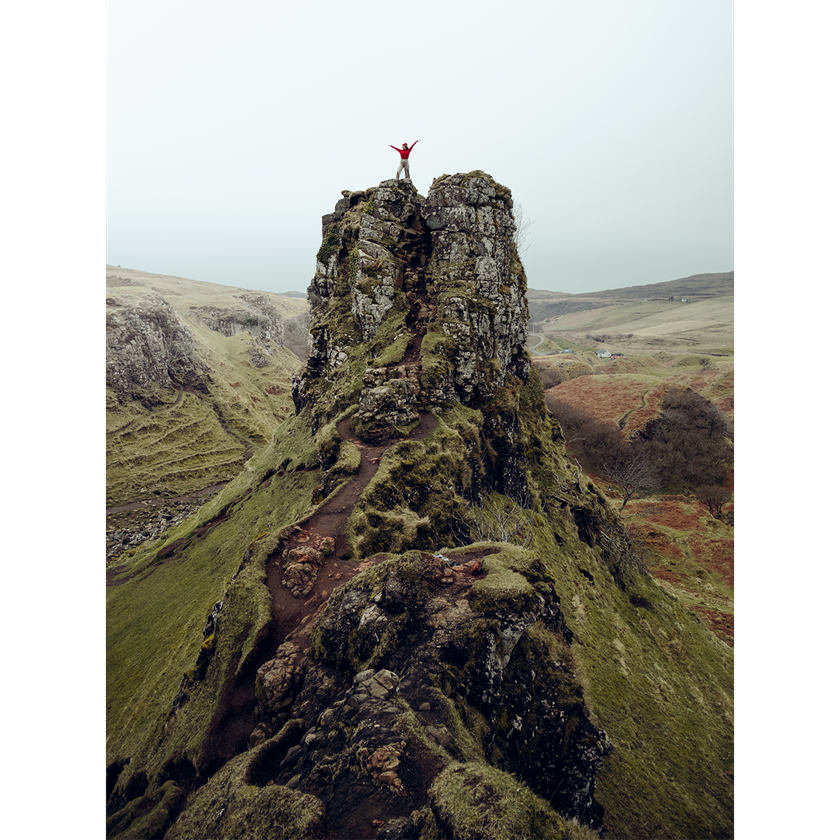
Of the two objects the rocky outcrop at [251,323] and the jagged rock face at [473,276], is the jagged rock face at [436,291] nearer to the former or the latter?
the jagged rock face at [473,276]

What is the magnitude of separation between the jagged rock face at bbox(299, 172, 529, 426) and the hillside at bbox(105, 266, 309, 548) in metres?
36.8

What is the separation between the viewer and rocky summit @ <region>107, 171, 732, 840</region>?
29.5 feet

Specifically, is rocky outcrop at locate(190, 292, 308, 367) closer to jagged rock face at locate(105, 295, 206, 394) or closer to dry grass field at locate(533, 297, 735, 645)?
jagged rock face at locate(105, 295, 206, 394)

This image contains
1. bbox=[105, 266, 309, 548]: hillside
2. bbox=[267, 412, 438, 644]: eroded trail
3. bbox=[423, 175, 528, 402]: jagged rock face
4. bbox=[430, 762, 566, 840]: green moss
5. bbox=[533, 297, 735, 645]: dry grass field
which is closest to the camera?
bbox=[430, 762, 566, 840]: green moss

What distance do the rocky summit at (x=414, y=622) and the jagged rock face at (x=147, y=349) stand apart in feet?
158

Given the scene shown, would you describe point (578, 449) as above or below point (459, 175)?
below

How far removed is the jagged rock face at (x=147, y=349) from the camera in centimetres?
6228

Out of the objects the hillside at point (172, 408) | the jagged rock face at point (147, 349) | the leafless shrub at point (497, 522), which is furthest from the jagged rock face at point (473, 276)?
the jagged rock face at point (147, 349)

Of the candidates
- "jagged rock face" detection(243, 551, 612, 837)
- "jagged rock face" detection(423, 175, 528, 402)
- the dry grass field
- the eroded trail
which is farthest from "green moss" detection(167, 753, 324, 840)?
the dry grass field

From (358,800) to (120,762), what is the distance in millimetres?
11233
